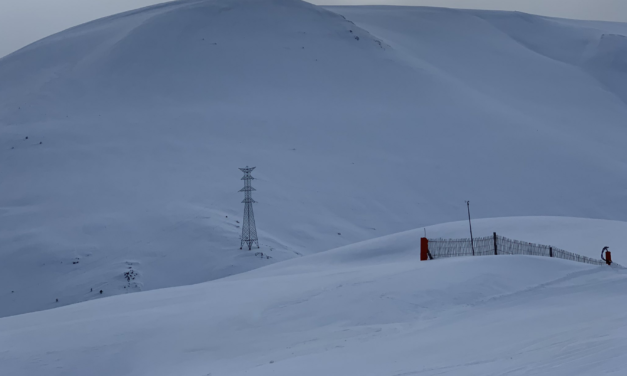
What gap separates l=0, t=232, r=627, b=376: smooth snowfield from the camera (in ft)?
32.7

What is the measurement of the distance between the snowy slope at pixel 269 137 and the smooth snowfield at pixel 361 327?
14.5 meters

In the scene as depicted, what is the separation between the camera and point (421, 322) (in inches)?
490

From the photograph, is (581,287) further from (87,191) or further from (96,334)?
(87,191)

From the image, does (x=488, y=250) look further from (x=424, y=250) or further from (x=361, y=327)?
(x=361, y=327)

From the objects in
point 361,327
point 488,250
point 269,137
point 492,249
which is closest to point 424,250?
point 488,250

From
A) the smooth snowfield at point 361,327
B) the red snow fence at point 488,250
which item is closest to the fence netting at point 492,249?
the red snow fence at point 488,250

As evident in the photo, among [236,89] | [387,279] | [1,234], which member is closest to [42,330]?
[387,279]

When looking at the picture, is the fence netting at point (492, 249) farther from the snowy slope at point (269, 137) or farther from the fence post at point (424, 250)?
the snowy slope at point (269, 137)

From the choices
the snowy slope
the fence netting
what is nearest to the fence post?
the fence netting

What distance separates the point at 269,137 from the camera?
4991 centimetres

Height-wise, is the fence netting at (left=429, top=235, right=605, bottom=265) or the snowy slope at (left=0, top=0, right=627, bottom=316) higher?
the snowy slope at (left=0, top=0, right=627, bottom=316)

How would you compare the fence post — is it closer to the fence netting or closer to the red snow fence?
the red snow fence

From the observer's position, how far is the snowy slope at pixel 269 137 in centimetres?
3347

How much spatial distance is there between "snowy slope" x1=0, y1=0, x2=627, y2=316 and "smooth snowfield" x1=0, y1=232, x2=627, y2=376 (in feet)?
47.7
